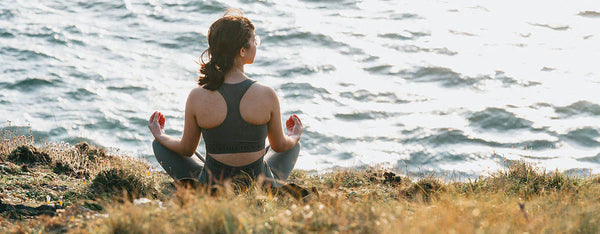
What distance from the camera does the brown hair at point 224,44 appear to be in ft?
16.2

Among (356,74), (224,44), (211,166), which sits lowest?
(356,74)

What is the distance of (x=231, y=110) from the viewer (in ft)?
16.3

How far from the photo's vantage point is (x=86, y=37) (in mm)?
19250

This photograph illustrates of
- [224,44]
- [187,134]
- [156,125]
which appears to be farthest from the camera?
[156,125]

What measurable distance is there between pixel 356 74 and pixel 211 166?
11414 mm

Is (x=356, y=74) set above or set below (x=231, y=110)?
below

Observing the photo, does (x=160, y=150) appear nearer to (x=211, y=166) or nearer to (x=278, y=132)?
(x=211, y=166)

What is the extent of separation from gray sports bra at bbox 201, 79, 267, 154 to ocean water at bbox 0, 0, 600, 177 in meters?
6.01

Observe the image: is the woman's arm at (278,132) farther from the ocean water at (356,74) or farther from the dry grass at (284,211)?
the ocean water at (356,74)

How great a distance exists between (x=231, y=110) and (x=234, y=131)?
18 cm

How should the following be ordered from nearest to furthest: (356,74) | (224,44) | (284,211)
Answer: (284,211), (224,44), (356,74)

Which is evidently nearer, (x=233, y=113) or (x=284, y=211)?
(x=284, y=211)

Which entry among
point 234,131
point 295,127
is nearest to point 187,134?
point 234,131

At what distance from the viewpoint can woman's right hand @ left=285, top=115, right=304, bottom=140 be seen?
5.51 metres
